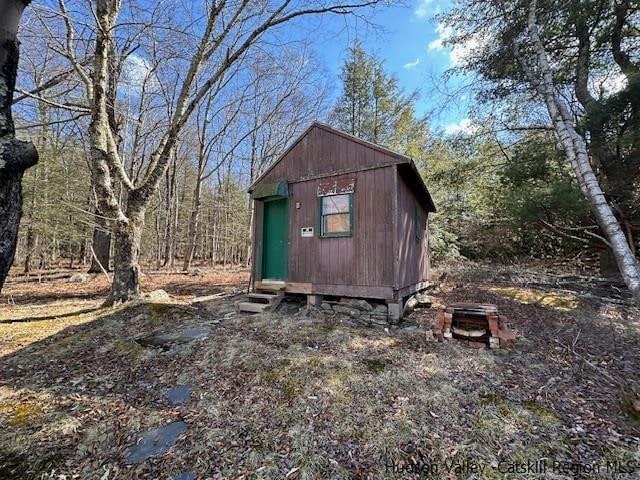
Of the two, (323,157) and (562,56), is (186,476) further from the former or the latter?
(562,56)

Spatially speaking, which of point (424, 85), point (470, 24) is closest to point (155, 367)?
point (424, 85)

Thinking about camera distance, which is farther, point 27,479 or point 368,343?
point 368,343

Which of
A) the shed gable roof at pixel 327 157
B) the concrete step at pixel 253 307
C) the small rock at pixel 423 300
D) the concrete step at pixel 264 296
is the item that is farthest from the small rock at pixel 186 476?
the small rock at pixel 423 300

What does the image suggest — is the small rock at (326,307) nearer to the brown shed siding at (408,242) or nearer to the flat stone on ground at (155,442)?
the brown shed siding at (408,242)

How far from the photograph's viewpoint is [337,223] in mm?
6066

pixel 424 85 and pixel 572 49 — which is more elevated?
pixel 572 49

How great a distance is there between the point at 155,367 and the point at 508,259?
46.2 ft

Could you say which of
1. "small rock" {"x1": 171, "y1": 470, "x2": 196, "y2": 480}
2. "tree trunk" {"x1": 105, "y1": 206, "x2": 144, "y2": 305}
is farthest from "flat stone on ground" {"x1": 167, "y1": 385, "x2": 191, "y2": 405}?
"tree trunk" {"x1": 105, "y1": 206, "x2": 144, "y2": 305}

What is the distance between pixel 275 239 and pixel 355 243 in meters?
2.24

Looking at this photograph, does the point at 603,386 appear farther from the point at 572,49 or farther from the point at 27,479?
the point at 572,49

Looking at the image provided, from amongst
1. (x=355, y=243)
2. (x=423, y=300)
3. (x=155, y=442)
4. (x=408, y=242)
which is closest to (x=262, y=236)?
(x=355, y=243)

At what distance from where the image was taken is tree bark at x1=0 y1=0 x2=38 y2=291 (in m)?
1.54

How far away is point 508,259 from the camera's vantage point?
42.2 feet

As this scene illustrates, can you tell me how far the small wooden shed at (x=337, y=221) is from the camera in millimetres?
5488
